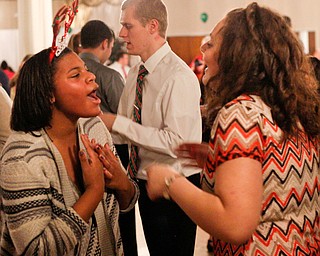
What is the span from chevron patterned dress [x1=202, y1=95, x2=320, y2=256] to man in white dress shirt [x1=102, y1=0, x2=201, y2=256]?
1.39 metres

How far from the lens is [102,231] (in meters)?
2.14

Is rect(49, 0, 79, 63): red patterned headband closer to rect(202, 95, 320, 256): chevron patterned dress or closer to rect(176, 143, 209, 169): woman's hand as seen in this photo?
rect(176, 143, 209, 169): woman's hand

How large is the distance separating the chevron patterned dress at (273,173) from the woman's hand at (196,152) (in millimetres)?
187

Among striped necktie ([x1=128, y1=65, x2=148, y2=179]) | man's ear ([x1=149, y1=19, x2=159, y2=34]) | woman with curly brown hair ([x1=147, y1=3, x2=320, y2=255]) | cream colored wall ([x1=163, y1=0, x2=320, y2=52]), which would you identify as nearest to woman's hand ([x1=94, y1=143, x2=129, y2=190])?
woman with curly brown hair ([x1=147, y1=3, x2=320, y2=255])

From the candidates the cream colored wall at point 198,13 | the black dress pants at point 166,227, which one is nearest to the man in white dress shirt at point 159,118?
the black dress pants at point 166,227

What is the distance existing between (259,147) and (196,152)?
1.22 ft

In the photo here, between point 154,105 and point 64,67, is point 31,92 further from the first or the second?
point 154,105

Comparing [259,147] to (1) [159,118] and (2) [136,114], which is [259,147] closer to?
(1) [159,118]

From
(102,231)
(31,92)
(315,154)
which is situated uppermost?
(31,92)

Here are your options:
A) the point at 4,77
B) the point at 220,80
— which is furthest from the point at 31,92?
the point at 4,77

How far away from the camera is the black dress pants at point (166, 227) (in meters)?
3.20

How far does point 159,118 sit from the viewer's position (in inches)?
125

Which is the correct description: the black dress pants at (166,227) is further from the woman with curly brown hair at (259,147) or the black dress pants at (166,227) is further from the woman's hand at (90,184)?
the woman with curly brown hair at (259,147)

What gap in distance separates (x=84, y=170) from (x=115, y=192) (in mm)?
248
